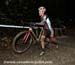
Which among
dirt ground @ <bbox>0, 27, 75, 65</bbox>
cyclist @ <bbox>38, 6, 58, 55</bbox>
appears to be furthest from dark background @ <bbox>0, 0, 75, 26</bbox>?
cyclist @ <bbox>38, 6, 58, 55</bbox>

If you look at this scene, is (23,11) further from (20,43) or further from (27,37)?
(27,37)

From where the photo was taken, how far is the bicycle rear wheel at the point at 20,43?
412 inches

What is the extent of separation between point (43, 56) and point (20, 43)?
1009mm

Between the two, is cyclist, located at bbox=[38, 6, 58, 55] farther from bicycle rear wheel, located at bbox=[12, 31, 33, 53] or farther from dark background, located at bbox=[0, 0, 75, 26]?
dark background, located at bbox=[0, 0, 75, 26]

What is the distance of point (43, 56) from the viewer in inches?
408

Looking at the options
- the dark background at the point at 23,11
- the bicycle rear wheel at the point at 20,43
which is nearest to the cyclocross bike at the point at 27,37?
the bicycle rear wheel at the point at 20,43

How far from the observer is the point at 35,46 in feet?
38.2

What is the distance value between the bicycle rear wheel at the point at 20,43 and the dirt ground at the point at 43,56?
7.2 inches

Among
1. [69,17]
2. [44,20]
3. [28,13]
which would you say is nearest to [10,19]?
[28,13]

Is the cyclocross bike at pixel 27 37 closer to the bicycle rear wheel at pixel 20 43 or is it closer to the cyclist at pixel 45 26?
the bicycle rear wheel at pixel 20 43

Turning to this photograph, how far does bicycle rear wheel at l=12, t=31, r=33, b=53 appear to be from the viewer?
34.4 feet

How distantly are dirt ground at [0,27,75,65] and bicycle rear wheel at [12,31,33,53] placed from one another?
0.18 metres

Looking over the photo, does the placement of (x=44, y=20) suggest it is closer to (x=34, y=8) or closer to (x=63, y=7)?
(x=34, y=8)

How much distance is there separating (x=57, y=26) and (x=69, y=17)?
5096 mm
